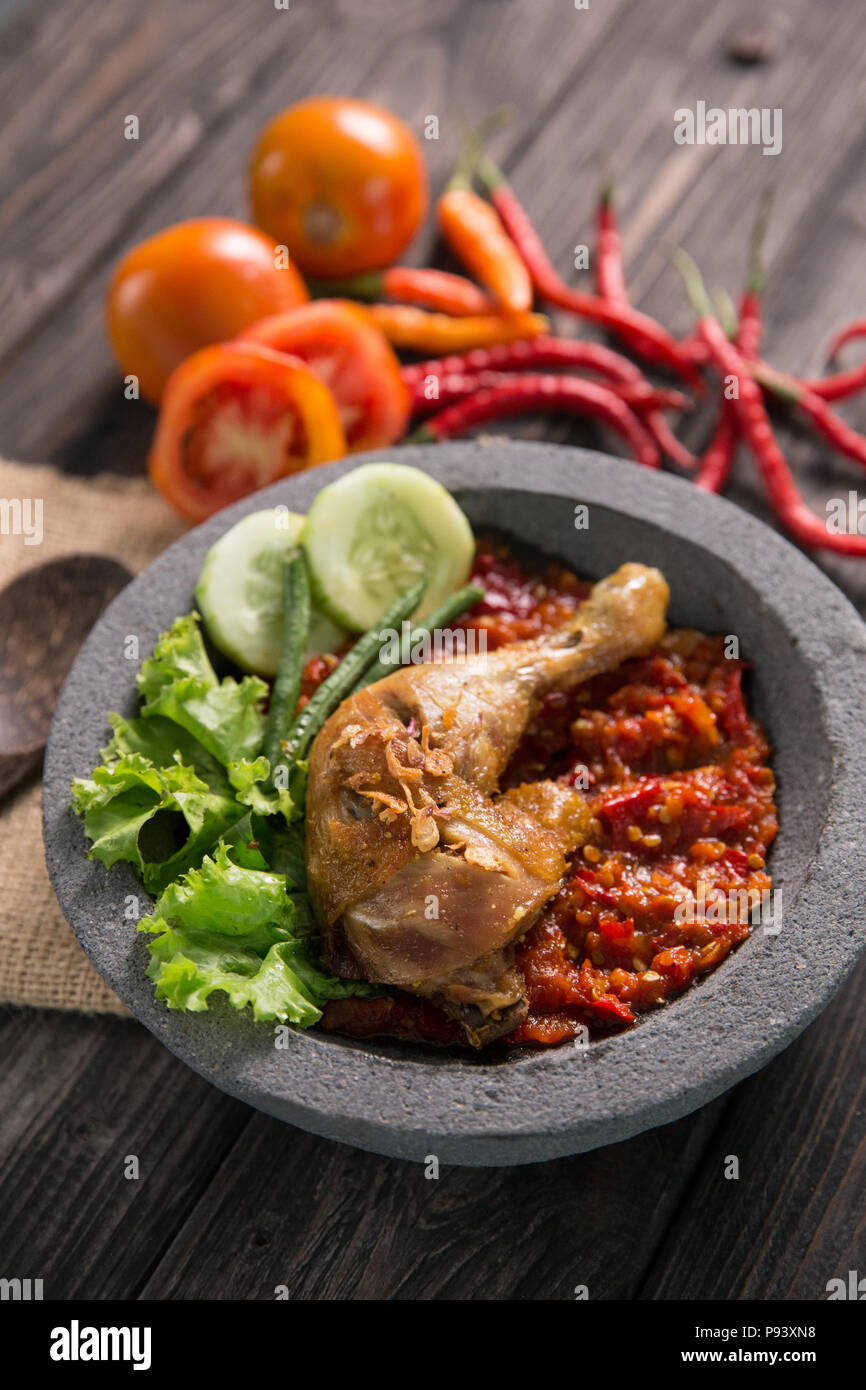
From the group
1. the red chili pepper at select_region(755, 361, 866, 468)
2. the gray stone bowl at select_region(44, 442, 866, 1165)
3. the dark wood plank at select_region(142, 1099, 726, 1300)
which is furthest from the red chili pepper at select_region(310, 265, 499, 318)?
the dark wood plank at select_region(142, 1099, 726, 1300)

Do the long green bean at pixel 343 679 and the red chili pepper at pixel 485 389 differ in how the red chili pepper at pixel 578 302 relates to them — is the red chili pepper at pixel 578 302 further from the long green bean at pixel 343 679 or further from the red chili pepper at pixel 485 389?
the long green bean at pixel 343 679

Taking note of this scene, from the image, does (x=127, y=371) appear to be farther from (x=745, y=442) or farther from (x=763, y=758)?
(x=763, y=758)

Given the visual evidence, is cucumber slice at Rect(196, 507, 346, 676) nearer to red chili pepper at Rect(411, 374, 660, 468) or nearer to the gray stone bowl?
the gray stone bowl

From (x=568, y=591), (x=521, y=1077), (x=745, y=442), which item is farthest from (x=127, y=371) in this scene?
(x=521, y=1077)

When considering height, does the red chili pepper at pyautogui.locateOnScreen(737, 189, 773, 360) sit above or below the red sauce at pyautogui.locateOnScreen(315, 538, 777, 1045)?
above

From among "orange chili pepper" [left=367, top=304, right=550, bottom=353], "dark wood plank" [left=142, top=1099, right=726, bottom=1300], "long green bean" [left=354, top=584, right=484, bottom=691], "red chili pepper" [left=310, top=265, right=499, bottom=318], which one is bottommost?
"dark wood plank" [left=142, top=1099, right=726, bottom=1300]

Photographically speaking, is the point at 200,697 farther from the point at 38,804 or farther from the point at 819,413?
the point at 819,413

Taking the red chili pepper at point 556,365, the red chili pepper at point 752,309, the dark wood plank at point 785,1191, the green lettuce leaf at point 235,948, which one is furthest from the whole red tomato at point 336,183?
the dark wood plank at point 785,1191

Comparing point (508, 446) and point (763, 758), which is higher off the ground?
point (508, 446)

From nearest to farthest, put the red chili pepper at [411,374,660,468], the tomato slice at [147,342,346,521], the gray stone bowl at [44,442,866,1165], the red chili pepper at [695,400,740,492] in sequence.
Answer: the gray stone bowl at [44,442,866,1165] → the tomato slice at [147,342,346,521] → the red chili pepper at [695,400,740,492] → the red chili pepper at [411,374,660,468]
